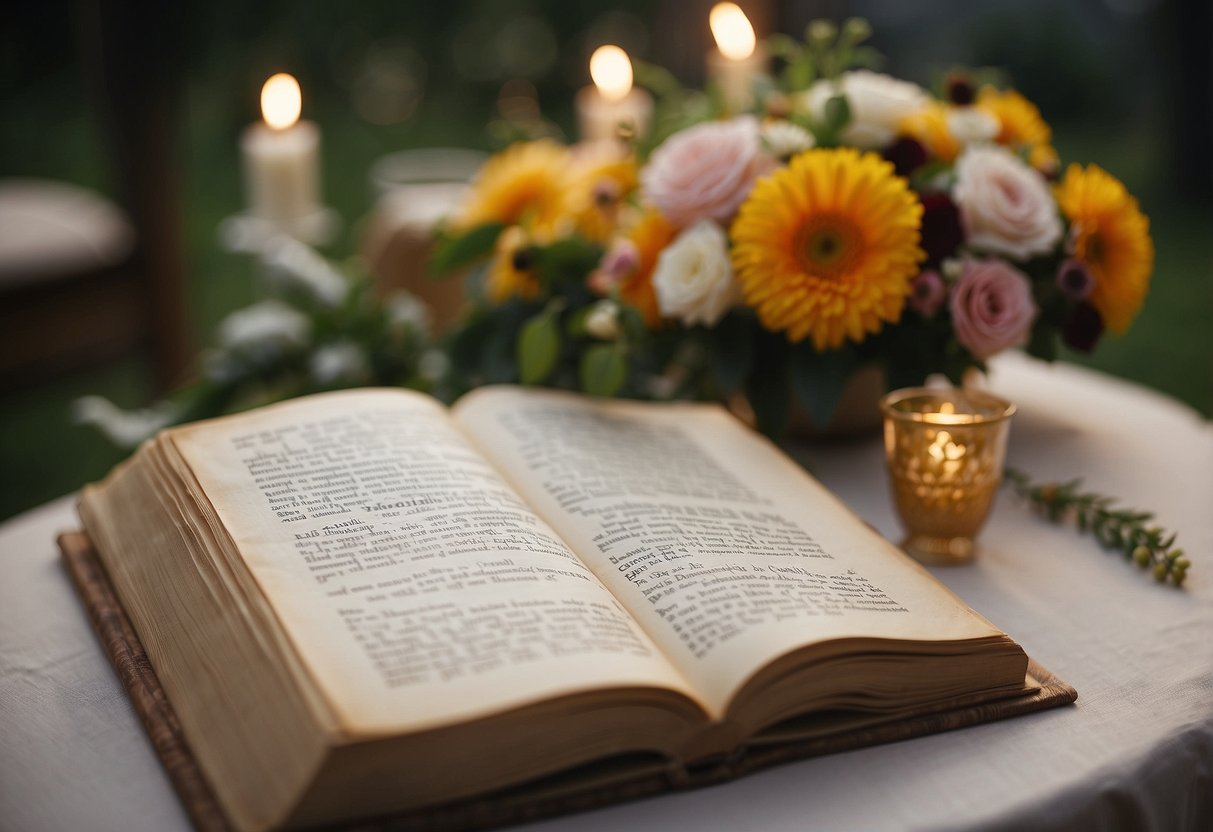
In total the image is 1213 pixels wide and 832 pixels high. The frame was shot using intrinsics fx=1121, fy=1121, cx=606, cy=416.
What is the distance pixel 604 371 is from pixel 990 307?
0.33m

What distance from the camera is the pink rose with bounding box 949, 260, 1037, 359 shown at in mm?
906

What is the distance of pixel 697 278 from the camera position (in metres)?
0.91

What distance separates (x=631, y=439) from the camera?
0.89 meters

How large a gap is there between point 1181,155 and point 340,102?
3392 millimetres

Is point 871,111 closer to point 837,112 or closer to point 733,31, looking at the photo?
point 837,112

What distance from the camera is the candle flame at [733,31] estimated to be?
1.29m

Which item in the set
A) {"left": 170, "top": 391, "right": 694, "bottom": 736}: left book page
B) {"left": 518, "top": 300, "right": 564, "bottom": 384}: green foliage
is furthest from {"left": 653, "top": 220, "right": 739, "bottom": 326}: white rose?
{"left": 170, "top": 391, "right": 694, "bottom": 736}: left book page

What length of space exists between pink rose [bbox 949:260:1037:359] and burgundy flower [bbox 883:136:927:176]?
11 centimetres

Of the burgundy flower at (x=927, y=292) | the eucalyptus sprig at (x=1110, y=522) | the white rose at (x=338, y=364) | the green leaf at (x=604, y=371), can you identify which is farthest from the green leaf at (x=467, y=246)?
the eucalyptus sprig at (x=1110, y=522)

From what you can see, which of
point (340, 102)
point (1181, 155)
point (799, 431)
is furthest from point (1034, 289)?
point (340, 102)

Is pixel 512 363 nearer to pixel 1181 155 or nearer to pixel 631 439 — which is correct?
pixel 631 439

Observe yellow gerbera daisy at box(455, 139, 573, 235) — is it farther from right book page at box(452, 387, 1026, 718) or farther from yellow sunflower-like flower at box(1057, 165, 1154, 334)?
yellow sunflower-like flower at box(1057, 165, 1154, 334)

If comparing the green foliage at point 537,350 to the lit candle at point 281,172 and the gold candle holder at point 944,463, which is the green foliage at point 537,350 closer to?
the gold candle holder at point 944,463

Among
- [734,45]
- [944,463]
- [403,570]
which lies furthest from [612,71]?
[403,570]
